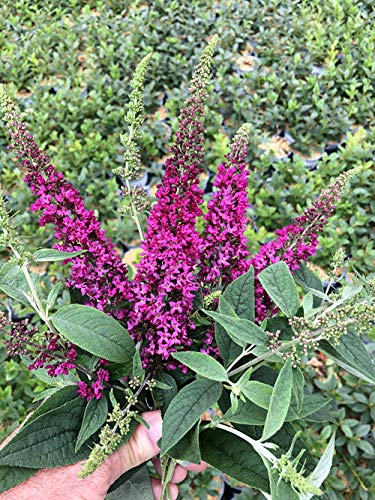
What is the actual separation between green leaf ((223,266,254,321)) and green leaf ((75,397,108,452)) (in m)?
0.25

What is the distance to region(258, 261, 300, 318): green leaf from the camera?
2.28 feet

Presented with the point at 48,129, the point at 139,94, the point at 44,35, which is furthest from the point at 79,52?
the point at 139,94

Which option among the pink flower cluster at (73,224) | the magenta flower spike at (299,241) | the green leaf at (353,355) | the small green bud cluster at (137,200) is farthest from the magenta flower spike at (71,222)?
the green leaf at (353,355)

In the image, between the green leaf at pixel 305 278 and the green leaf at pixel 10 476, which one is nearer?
the green leaf at pixel 10 476

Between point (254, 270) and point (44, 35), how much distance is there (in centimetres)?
325

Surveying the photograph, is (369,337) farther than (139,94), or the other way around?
(369,337)

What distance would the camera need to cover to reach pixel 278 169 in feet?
8.18

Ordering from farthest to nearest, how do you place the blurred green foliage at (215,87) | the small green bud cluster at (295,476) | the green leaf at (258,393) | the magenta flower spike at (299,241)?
the blurred green foliage at (215,87) → the magenta flower spike at (299,241) → the green leaf at (258,393) → the small green bud cluster at (295,476)

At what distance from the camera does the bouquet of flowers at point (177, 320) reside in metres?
0.69

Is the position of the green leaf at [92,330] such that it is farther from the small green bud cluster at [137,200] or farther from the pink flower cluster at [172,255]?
the small green bud cluster at [137,200]

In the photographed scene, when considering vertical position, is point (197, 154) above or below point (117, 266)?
above

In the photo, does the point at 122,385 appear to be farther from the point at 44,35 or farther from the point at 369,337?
the point at 44,35

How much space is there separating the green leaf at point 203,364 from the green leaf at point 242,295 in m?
0.10

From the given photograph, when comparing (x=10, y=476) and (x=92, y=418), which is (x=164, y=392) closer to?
(x=92, y=418)
